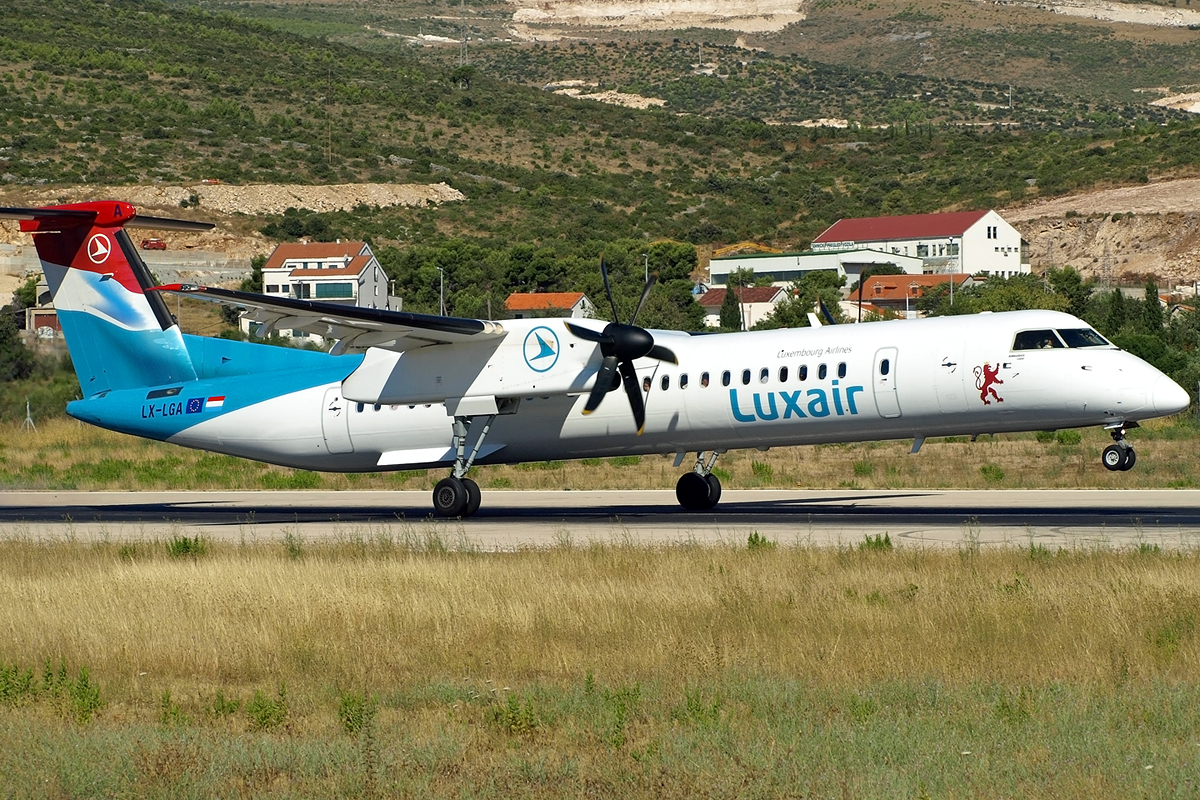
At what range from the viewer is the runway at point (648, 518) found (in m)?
22.6

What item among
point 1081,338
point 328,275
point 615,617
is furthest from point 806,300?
point 615,617

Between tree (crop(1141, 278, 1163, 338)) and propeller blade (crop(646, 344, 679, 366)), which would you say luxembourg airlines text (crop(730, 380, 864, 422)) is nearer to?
propeller blade (crop(646, 344, 679, 366))

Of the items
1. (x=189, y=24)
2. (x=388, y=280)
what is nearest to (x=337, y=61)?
(x=189, y=24)

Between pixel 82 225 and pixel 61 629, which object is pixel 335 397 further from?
pixel 61 629

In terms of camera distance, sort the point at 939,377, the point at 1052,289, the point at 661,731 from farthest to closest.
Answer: the point at 1052,289
the point at 939,377
the point at 661,731

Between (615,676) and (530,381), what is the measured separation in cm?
1455

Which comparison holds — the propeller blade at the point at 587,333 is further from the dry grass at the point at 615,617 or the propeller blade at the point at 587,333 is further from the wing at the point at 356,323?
the dry grass at the point at 615,617

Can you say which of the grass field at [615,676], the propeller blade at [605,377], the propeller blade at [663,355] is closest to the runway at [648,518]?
the propeller blade at [605,377]

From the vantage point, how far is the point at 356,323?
2636cm

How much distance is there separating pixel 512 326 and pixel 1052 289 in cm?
7250

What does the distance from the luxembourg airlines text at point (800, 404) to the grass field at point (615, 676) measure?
17.1ft

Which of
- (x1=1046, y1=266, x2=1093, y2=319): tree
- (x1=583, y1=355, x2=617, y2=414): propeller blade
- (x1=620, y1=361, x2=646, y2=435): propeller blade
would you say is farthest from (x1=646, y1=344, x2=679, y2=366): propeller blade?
(x1=1046, y1=266, x2=1093, y2=319): tree

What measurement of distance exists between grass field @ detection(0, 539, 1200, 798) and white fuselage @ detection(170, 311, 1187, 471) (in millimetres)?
5275

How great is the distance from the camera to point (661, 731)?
10289 mm
